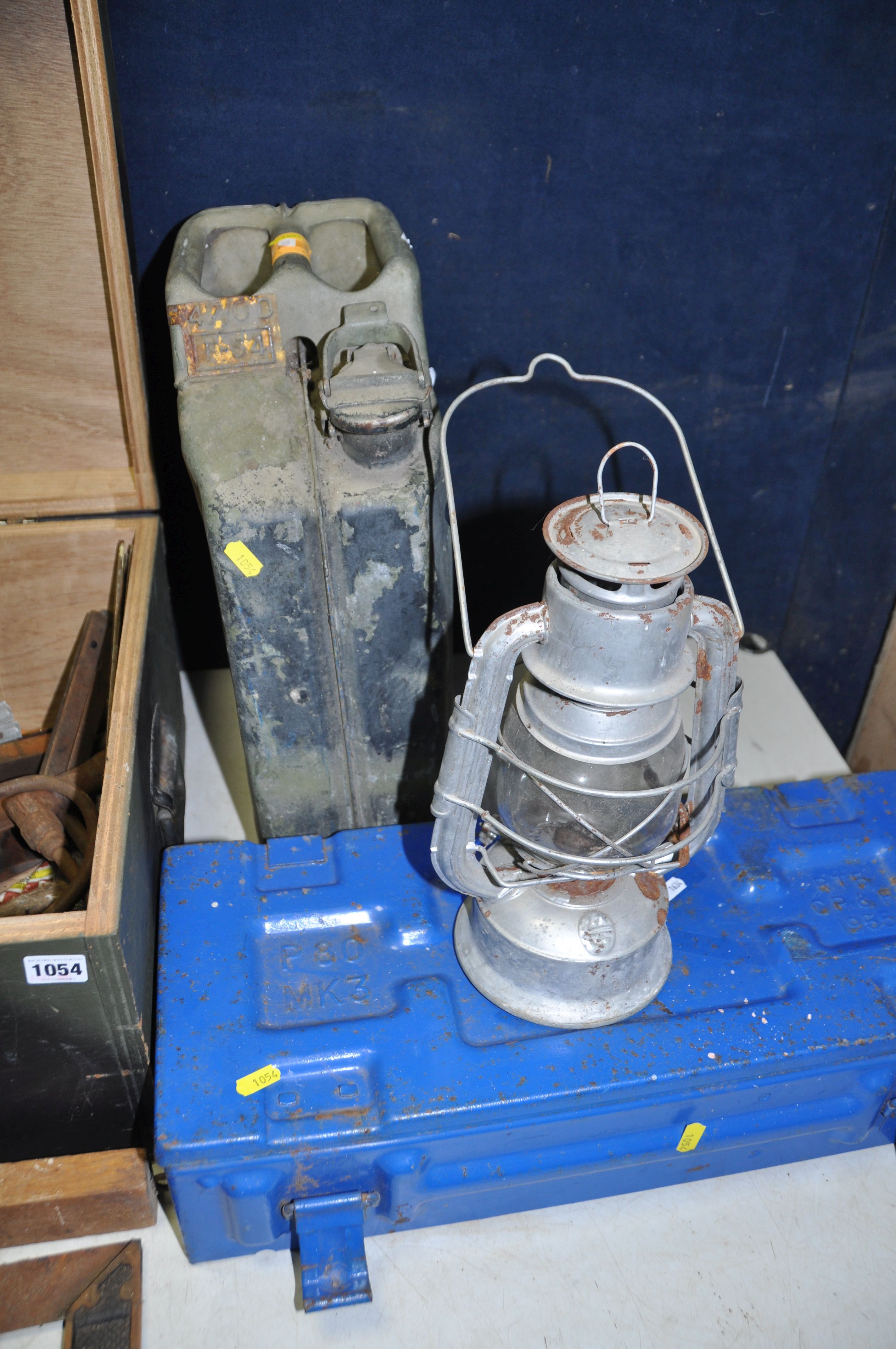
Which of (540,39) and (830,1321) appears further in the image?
(540,39)

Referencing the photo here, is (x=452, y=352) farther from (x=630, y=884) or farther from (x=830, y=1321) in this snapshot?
(x=830, y=1321)

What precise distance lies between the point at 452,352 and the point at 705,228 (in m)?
0.47

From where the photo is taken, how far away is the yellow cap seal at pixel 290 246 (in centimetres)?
138

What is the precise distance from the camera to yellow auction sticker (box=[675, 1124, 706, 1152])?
46.2 inches

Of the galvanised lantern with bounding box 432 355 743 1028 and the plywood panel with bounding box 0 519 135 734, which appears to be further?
the plywood panel with bounding box 0 519 135 734

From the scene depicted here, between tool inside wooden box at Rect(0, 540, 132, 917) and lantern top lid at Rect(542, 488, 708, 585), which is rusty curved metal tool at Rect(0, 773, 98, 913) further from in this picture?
lantern top lid at Rect(542, 488, 708, 585)

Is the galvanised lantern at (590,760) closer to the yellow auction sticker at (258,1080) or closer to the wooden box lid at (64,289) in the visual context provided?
the yellow auction sticker at (258,1080)

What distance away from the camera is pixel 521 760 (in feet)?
3.46

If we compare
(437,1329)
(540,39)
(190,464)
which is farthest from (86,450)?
(437,1329)

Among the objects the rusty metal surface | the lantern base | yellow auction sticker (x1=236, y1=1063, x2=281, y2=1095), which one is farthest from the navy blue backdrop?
yellow auction sticker (x1=236, y1=1063, x2=281, y2=1095)

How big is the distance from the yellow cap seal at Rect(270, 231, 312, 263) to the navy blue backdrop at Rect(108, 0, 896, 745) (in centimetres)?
22

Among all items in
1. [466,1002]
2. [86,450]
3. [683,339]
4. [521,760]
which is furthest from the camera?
[683,339]

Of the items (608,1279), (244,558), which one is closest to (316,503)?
(244,558)

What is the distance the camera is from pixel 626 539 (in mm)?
928
